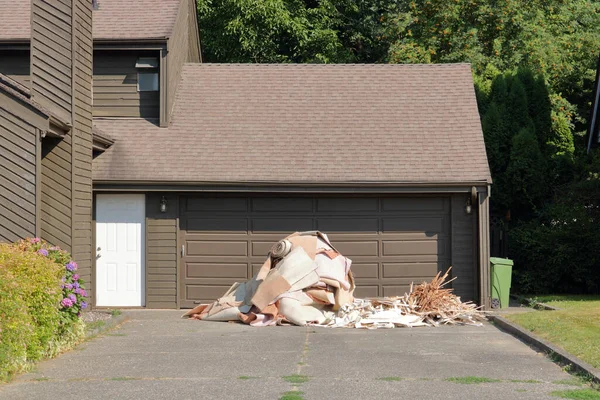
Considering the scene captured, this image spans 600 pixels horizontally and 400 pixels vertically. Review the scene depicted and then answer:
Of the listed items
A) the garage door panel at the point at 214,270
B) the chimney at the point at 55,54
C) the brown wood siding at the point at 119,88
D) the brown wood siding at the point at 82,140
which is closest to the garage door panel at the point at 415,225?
the garage door panel at the point at 214,270

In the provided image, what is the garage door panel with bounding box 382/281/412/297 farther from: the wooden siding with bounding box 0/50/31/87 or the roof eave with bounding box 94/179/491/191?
the wooden siding with bounding box 0/50/31/87

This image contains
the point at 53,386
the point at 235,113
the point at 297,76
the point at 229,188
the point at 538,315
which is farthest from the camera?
the point at 297,76

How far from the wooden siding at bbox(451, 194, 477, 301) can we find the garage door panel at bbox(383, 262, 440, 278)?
428 mm

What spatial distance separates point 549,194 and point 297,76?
22.0ft

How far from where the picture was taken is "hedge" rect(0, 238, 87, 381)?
9.56 metres

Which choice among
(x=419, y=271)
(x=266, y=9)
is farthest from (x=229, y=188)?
(x=266, y=9)

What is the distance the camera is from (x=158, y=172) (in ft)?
58.7

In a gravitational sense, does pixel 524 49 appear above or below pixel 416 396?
above

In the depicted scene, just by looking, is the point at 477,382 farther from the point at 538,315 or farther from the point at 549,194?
the point at 549,194

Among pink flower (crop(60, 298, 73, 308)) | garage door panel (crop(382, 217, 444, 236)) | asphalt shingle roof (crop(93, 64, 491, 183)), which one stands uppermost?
asphalt shingle roof (crop(93, 64, 491, 183))

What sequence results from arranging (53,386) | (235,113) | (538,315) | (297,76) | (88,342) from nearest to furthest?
1. (53,386)
2. (88,342)
3. (538,315)
4. (235,113)
5. (297,76)

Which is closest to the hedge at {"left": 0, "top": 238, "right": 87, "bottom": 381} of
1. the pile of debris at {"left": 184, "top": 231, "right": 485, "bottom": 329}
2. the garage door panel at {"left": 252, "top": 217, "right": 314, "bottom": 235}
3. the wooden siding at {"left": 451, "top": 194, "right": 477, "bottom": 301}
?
the pile of debris at {"left": 184, "top": 231, "right": 485, "bottom": 329}

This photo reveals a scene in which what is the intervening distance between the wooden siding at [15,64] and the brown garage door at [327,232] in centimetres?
469

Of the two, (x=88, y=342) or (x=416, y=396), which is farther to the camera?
(x=88, y=342)
